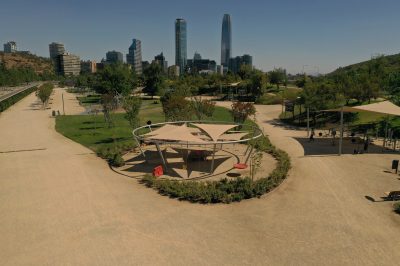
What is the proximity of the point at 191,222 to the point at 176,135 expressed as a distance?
33.2 feet

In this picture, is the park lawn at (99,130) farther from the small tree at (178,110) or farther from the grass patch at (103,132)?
the small tree at (178,110)

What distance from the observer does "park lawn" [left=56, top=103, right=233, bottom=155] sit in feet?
117

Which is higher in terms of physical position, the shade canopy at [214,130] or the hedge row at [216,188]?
the shade canopy at [214,130]

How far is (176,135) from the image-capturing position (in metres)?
25.8

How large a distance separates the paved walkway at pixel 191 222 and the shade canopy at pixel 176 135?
4256 millimetres

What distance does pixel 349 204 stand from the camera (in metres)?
18.8

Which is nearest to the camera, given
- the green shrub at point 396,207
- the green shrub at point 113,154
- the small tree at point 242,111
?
the green shrub at point 396,207

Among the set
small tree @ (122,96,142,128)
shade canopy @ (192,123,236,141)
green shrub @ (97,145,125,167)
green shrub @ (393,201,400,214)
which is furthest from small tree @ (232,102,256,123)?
green shrub @ (393,201,400,214)

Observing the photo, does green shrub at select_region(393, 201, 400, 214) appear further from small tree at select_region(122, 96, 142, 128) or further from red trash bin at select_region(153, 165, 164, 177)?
small tree at select_region(122, 96, 142, 128)

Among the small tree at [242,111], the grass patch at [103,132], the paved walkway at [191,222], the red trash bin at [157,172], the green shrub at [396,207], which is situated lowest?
the paved walkway at [191,222]

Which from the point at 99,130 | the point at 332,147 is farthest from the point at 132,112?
the point at 332,147

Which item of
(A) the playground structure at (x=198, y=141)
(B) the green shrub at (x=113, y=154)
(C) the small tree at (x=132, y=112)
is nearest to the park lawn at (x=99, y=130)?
(B) the green shrub at (x=113, y=154)

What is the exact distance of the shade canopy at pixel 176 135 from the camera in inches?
964

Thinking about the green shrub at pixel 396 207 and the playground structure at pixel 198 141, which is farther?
the playground structure at pixel 198 141
